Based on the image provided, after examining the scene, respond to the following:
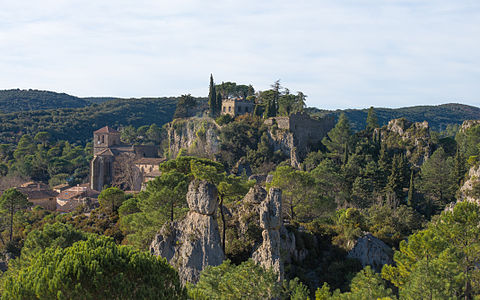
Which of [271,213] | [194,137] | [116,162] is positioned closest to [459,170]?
[271,213]

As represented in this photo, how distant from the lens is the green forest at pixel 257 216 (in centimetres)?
1842

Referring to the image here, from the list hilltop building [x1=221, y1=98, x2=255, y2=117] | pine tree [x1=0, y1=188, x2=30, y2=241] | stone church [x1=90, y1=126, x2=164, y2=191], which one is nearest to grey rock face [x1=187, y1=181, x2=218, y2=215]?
pine tree [x1=0, y1=188, x2=30, y2=241]

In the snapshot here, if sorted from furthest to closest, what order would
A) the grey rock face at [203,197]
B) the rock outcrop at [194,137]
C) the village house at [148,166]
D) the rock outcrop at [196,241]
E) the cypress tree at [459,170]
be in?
the rock outcrop at [194,137] → the village house at [148,166] → the cypress tree at [459,170] → the grey rock face at [203,197] → the rock outcrop at [196,241]

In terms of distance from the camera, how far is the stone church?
74.5m

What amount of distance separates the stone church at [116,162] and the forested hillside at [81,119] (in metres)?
42.1

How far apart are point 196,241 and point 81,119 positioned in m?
118

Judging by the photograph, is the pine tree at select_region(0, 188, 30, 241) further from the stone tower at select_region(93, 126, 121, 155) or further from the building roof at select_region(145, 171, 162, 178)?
the stone tower at select_region(93, 126, 121, 155)

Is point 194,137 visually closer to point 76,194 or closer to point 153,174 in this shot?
point 153,174

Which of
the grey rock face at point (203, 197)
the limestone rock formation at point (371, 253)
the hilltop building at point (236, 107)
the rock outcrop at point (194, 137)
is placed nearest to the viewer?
the grey rock face at point (203, 197)

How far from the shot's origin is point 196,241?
29.2 metres

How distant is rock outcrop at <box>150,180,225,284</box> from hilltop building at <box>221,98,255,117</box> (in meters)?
55.7

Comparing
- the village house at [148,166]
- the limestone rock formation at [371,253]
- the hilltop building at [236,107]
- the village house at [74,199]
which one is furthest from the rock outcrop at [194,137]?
the limestone rock formation at [371,253]

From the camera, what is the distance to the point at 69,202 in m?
65.0

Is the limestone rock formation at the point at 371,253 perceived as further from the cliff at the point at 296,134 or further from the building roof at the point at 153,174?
the building roof at the point at 153,174
